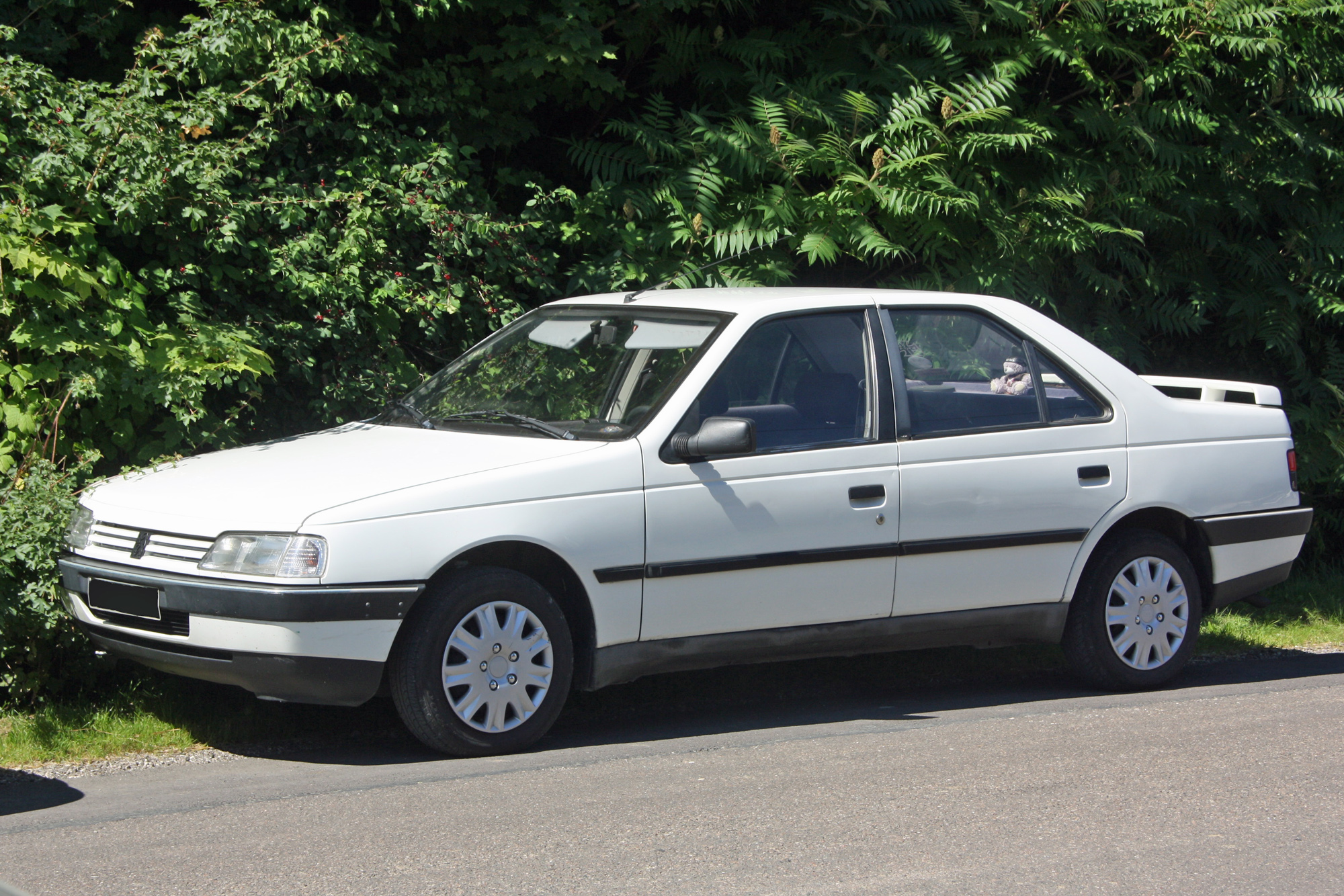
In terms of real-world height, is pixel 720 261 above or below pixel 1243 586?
above

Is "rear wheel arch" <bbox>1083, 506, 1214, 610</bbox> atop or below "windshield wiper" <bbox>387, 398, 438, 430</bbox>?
below

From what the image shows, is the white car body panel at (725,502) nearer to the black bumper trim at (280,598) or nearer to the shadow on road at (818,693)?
the black bumper trim at (280,598)

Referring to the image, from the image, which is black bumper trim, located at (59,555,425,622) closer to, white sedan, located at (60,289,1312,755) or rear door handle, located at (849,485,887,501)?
white sedan, located at (60,289,1312,755)

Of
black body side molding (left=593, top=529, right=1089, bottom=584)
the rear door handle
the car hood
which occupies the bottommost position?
black body side molding (left=593, top=529, right=1089, bottom=584)

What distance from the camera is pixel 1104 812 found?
194 inches

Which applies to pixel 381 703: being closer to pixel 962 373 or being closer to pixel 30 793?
pixel 30 793

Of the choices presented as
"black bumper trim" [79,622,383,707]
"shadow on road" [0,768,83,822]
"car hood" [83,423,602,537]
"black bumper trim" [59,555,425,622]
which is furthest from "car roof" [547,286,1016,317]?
"shadow on road" [0,768,83,822]

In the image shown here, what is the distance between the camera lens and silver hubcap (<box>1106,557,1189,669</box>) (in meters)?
6.84

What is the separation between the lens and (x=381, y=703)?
21.5 ft

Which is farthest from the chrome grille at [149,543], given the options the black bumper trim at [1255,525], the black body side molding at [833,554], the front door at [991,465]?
Answer: the black bumper trim at [1255,525]

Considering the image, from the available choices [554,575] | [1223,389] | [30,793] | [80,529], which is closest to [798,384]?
[554,575]

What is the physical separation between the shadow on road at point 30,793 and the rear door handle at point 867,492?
3.13 meters

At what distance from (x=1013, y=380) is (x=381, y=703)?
10.4 ft

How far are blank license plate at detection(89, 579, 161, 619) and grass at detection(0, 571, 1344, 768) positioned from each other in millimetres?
585
